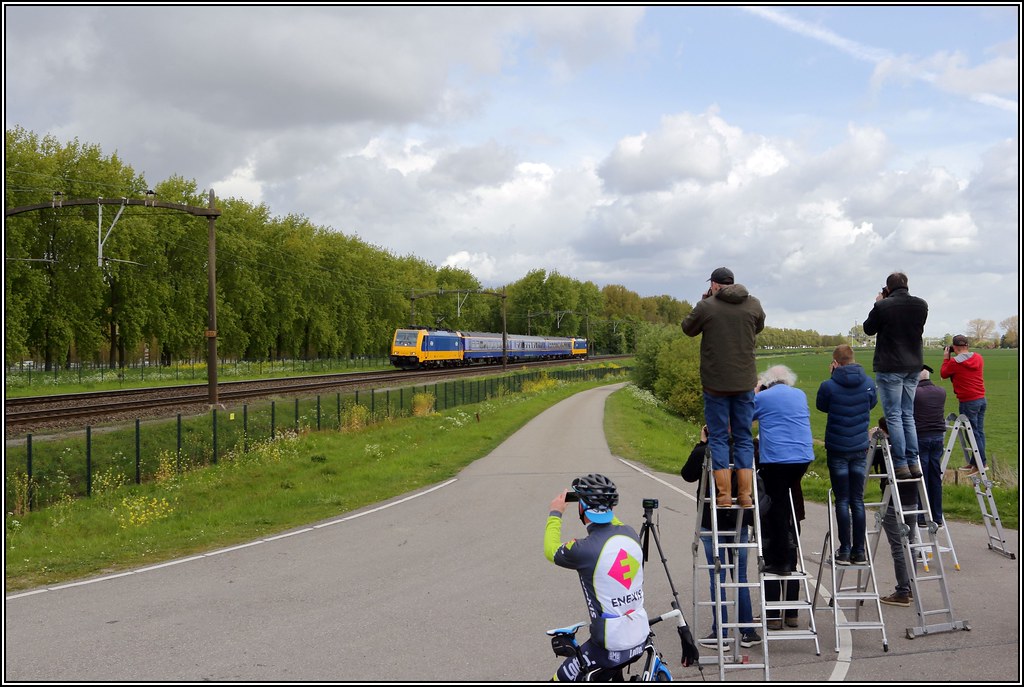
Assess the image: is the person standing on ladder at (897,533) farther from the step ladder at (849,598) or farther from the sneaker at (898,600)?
the step ladder at (849,598)

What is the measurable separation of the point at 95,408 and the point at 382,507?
16249 millimetres

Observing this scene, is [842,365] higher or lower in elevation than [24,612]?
higher

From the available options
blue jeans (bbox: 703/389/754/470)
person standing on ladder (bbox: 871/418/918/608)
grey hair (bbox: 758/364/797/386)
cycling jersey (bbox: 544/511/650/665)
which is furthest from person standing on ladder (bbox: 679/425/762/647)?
cycling jersey (bbox: 544/511/650/665)

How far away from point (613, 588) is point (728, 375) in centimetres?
225

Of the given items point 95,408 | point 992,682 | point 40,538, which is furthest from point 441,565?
point 95,408

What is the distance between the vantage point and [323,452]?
80.6ft

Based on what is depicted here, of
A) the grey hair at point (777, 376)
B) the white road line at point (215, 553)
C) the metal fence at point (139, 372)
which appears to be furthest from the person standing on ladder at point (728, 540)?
the metal fence at point (139, 372)

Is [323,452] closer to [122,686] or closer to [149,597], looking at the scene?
[149,597]

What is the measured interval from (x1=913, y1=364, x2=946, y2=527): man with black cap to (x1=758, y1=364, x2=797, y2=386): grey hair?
148 inches

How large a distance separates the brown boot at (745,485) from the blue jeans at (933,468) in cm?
545

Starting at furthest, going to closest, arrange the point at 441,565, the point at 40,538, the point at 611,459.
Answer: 1. the point at 611,459
2. the point at 40,538
3. the point at 441,565

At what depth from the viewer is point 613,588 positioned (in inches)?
216

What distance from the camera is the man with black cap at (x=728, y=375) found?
7012mm

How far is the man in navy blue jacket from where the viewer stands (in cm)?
853
